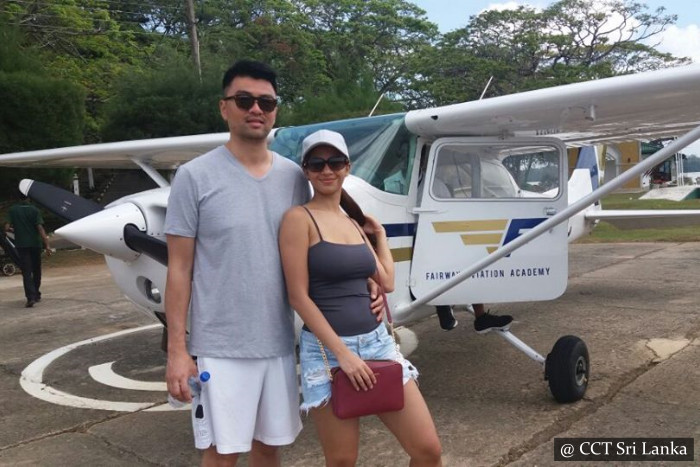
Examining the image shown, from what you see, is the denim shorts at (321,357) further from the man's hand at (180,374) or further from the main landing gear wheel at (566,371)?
the main landing gear wheel at (566,371)

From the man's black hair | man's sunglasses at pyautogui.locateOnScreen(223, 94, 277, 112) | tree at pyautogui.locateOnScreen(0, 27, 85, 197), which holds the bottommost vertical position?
man's sunglasses at pyautogui.locateOnScreen(223, 94, 277, 112)

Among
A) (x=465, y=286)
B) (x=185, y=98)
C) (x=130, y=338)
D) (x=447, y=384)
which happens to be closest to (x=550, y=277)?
(x=465, y=286)

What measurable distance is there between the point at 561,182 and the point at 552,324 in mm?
2314

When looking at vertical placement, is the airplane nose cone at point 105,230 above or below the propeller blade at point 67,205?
below

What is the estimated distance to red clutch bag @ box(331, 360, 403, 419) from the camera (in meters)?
1.98

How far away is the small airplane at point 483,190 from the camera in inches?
139

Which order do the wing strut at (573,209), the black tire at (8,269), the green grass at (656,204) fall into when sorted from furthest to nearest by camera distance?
the green grass at (656,204) < the black tire at (8,269) < the wing strut at (573,209)

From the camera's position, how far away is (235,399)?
6.48ft

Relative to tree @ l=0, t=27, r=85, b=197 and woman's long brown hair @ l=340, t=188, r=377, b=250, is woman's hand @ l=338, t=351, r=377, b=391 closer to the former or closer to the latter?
woman's long brown hair @ l=340, t=188, r=377, b=250

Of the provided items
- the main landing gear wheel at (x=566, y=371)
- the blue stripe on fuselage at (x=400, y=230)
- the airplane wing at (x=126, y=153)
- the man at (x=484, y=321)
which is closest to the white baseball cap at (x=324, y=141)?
the blue stripe on fuselage at (x=400, y=230)

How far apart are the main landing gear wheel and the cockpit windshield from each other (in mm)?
1446

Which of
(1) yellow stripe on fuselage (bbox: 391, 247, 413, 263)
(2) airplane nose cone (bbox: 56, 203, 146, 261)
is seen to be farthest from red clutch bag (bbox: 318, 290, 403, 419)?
(1) yellow stripe on fuselage (bbox: 391, 247, 413, 263)

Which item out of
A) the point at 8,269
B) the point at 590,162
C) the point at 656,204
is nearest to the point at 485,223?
the point at 590,162

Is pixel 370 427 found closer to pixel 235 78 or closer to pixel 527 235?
pixel 527 235
